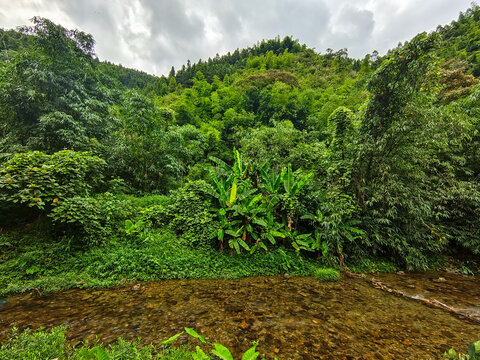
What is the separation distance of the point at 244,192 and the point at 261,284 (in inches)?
109

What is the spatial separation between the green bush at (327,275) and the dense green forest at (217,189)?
354 mm

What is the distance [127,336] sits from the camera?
2758mm

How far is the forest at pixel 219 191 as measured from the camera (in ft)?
16.0

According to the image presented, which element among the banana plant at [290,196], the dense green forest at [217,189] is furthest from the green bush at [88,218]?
the banana plant at [290,196]

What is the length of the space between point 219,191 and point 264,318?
12.8ft

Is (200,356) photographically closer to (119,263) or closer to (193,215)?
(119,263)

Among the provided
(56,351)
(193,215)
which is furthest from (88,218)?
(56,351)

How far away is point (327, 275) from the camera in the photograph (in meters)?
5.65

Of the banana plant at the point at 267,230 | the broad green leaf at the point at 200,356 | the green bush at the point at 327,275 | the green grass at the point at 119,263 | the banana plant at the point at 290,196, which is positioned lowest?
the green bush at the point at 327,275

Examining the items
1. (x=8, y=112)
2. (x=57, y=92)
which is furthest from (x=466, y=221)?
(x=8, y=112)

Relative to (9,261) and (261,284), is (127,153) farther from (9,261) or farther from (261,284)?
(261,284)

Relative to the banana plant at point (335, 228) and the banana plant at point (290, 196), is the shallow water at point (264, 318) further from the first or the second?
the banana plant at point (290, 196)

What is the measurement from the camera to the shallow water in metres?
2.82

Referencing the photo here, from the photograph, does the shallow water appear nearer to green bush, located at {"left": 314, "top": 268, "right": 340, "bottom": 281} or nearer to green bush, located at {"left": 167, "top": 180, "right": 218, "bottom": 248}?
green bush, located at {"left": 314, "top": 268, "right": 340, "bottom": 281}
